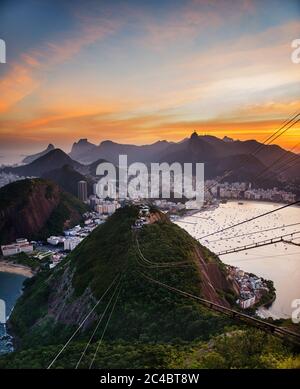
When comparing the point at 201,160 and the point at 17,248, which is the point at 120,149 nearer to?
the point at 17,248

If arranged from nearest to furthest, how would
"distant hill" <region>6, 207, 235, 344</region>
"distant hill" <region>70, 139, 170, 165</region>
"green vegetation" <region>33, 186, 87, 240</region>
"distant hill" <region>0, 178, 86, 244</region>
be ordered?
"distant hill" <region>6, 207, 235, 344</region> → "distant hill" <region>70, 139, 170, 165</region> → "distant hill" <region>0, 178, 86, 244</region> → "green vegetation" <region>33, 186, 87, 240</region>

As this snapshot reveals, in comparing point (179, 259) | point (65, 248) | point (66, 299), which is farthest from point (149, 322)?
point (65, 248)

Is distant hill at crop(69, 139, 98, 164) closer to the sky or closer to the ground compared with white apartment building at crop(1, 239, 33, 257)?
closer to the sky

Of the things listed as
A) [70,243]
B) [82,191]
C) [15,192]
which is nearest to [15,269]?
[70,243]

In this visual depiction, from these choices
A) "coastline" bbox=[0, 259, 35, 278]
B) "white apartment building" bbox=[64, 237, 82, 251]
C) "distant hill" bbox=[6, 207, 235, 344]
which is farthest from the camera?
"white apartment building" bbox=[64, 237, 82, 251]

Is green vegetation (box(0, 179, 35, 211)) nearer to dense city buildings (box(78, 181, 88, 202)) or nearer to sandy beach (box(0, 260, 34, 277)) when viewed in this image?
sandy beach (box(0, 260, 34, 277))

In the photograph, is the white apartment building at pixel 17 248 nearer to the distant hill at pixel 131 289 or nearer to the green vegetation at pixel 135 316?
the green vegetation at pixel 135 316

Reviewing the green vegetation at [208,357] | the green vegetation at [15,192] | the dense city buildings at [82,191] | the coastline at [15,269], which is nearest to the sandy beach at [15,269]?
the coastline at [15,269]

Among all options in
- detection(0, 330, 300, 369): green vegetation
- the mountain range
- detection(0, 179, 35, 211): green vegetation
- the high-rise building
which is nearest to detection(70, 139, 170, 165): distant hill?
the mountain range

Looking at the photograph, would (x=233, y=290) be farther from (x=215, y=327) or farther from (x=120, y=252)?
(x=215, y=327)
